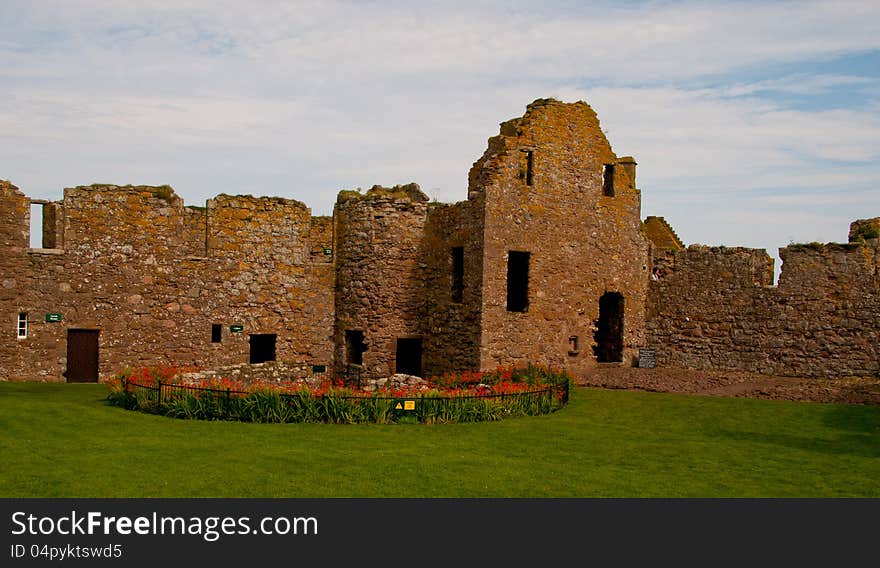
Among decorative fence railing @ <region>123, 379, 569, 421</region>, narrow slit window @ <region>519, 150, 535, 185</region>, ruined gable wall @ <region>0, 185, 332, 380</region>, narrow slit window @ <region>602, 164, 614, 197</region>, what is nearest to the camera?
decorative fence railing @ <region>123, 379, 569, 421</region>

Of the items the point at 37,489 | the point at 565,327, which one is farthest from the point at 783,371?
the point at 37,489

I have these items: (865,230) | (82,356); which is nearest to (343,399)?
(82,356)

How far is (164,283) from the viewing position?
79.5ft

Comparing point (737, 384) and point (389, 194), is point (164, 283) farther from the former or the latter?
point (737, 384)

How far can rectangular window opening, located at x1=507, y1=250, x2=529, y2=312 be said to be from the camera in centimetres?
2517

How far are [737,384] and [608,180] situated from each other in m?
7.41

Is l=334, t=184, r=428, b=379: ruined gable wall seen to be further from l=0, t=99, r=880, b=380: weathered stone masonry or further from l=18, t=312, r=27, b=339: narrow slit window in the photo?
l=18, t=312, r=27, b=339: narrow slit window

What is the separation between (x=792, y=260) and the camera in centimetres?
2456

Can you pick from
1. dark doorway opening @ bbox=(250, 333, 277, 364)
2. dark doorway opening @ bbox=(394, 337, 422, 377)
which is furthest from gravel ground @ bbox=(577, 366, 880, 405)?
dark doorway opening @ bbox=(250, 333, 277, 364)

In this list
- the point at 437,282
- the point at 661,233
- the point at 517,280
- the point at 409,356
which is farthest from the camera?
the point at 661,233

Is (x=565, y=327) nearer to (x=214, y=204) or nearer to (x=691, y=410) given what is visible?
(x=691, y=410)

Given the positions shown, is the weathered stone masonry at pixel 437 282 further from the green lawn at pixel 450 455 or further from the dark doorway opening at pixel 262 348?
the green lawn at pixel 450 455

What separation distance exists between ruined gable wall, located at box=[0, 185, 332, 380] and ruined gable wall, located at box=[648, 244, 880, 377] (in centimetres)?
1054

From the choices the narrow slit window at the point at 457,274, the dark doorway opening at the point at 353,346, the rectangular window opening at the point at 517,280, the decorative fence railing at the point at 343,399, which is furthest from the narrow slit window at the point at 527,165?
the decorative fence railing at the point at 343,399
